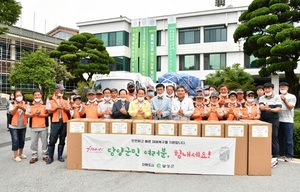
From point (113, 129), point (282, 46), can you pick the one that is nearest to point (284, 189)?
point (113, 129)

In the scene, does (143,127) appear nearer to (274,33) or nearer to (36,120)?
(36,120)

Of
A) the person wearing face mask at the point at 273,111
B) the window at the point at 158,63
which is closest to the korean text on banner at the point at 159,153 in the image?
the person wearing face mask at the point at 273,111

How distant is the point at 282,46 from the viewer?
1197cm

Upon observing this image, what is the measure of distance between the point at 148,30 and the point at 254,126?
2461cm

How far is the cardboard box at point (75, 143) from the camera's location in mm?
5168

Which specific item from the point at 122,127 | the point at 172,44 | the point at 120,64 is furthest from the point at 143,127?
the point at 120,64

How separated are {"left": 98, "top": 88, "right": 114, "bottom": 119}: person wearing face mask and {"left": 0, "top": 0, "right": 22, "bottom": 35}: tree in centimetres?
646

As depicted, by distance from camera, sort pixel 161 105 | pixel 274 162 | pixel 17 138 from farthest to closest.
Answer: pixel 17 138 < pixel 161 105 < pixel 274 162

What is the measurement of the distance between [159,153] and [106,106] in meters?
1.86

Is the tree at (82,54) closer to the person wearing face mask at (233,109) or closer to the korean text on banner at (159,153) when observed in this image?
the person wearing face mask at (233,109)

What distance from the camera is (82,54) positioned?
23203 millimetres

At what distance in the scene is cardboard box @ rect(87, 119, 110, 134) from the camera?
5.10 m

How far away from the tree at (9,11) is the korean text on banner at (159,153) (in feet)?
24.3

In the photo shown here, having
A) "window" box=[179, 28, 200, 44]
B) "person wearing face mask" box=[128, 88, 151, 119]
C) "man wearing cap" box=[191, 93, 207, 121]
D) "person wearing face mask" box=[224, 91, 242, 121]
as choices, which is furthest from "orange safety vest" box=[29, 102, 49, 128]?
"window" box=[179, 28, 200, 44]
